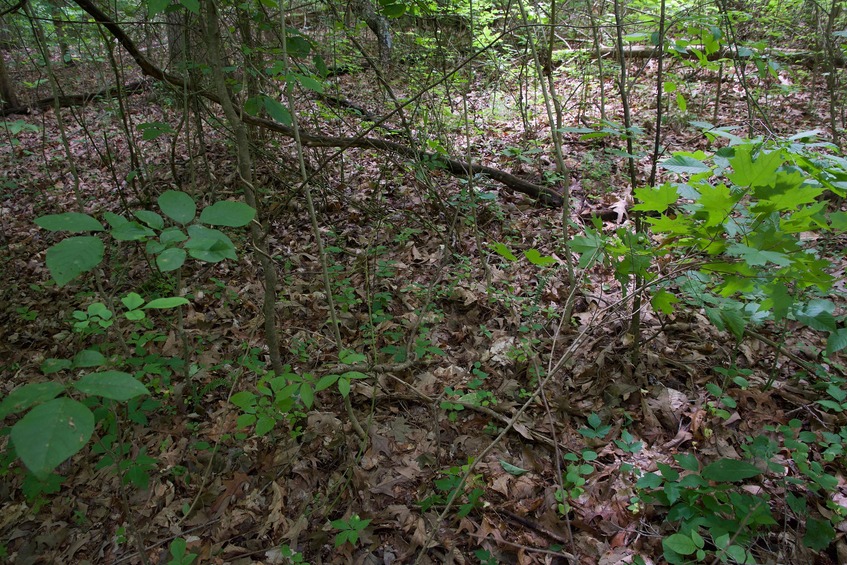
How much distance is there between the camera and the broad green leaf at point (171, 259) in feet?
3.81

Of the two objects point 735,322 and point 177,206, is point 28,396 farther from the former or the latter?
point 735,322

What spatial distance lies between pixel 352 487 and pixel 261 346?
58.0 inches

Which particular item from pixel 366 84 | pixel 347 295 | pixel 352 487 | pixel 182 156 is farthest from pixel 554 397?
pixel 366 84

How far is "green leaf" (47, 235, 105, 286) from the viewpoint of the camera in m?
1.07

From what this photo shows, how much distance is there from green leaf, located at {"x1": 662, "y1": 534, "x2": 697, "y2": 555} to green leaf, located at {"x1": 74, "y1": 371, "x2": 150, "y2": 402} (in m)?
1.95

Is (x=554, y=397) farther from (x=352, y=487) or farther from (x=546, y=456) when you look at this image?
(x=352, y=487)

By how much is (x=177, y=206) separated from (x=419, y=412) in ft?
6.98

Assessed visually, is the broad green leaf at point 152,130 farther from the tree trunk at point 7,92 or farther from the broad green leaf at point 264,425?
the tree trunk at point 7,92

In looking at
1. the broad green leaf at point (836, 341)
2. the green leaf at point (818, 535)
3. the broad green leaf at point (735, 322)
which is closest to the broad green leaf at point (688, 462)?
the green leaf at point (818, 535)

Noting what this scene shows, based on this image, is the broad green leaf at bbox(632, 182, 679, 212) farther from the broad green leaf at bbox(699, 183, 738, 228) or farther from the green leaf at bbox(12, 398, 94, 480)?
the green leaf at bbox(12, 398, 94, 480)

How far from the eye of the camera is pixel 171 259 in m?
1.19

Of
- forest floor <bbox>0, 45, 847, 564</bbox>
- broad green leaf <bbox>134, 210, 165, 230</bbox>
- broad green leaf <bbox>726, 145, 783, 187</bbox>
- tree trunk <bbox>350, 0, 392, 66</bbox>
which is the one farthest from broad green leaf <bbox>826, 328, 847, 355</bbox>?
tree trunk <bbox>350, 0, 392, 66</bbox>

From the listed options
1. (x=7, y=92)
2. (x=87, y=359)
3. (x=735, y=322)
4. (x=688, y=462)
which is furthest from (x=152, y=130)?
(x=7, y=92)

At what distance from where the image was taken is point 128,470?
2557 mm
